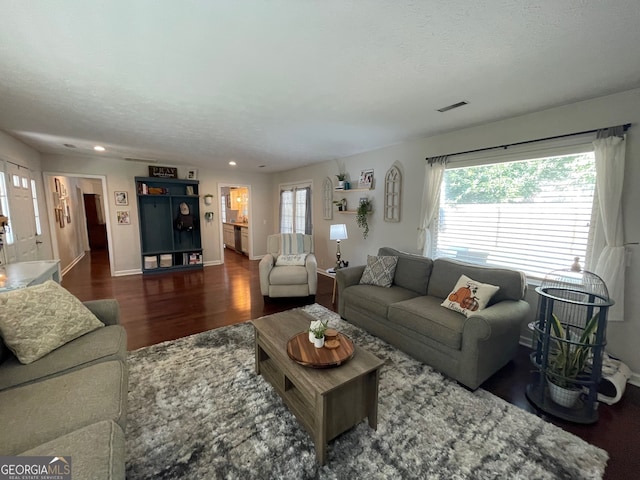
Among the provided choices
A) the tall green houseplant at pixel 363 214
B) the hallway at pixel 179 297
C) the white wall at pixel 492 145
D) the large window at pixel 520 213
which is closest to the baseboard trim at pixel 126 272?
the hallway at pixel 179 297

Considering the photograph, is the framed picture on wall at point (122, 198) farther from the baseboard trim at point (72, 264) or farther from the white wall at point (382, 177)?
the baseboard trim at point (72, 264)

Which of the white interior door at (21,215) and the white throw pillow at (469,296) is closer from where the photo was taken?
the white throw pillow at (469,296)

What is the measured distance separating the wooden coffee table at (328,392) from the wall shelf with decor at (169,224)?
4.99 meters

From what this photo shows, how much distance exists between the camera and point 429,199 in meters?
3.64

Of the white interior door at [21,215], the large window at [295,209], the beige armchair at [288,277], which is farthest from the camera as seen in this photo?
the large window at [295,209]

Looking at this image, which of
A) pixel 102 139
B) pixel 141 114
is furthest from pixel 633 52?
pixel 102 139

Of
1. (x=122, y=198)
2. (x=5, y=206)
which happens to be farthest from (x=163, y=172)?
(x=5, y=206)

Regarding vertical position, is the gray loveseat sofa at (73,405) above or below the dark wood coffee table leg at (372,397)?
above

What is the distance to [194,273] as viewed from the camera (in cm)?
588

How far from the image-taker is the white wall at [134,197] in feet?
17.0

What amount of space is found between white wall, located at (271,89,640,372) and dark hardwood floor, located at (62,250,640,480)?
546 millimetres

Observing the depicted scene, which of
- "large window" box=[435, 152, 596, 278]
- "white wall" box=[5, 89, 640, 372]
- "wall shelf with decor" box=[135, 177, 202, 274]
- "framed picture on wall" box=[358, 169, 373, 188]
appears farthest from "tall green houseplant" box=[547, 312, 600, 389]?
"wall shelf with decor" box=[135, 177, 202, 274]

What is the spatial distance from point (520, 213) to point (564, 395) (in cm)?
177
